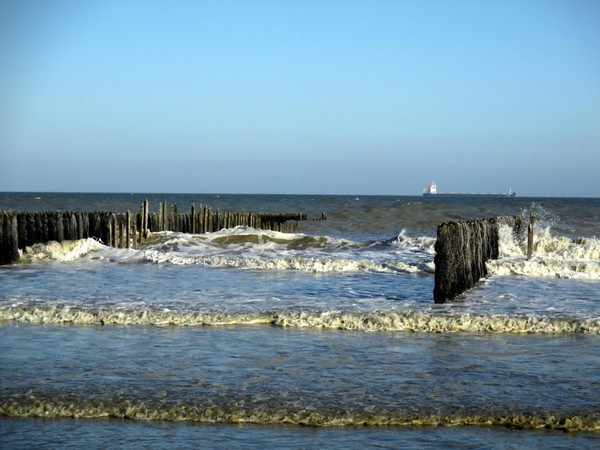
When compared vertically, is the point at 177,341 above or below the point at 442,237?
below

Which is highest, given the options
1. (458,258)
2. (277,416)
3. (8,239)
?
(458,258)

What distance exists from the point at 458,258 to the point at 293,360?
22.7ft

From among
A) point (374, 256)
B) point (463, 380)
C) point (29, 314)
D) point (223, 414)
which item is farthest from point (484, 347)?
point (374, 256)

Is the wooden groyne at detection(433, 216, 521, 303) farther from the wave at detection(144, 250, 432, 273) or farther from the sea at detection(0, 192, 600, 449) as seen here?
the wave at detection(144, 250, 432, 273)

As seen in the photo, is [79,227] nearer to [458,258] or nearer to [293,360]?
[458,258]

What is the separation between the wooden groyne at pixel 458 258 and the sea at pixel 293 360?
33 cm

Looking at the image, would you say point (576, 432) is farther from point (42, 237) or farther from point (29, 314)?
point (42, 237)

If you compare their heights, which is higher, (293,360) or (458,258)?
(458,258)

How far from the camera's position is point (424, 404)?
8.03 m

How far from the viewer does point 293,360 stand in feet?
32.9

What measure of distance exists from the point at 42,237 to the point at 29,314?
12416mm

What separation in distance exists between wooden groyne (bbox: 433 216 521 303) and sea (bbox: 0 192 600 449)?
33 cm

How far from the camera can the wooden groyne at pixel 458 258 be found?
15.2 meters

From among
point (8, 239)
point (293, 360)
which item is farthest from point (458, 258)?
point (8, 239)
